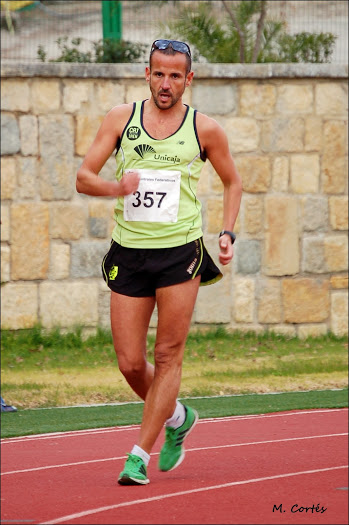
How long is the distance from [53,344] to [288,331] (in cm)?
270

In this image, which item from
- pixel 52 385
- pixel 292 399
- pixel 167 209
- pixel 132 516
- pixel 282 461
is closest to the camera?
pixel 132 516

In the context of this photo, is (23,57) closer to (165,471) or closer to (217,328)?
(217,328)

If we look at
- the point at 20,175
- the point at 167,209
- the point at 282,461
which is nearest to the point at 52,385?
the point at 20,175

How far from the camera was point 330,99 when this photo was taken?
12609 mm

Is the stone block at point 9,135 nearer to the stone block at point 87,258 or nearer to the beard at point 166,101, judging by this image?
the stone block at point 87,258

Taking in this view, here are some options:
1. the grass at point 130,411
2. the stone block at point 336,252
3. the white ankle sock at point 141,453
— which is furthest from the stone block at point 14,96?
the white ankle sock at point 141,453

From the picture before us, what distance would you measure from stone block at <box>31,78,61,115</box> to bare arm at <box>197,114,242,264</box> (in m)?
6.60

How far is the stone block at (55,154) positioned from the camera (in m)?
12.1

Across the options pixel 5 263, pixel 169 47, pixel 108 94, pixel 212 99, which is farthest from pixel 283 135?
pixel 169 47

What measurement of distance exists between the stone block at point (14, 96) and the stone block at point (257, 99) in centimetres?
242

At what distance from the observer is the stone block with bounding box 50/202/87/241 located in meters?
12.1

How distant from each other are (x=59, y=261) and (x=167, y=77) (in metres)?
6.82

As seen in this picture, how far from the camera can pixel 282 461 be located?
6.38m

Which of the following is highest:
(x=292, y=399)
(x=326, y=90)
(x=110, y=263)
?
(x=326, y=90)
